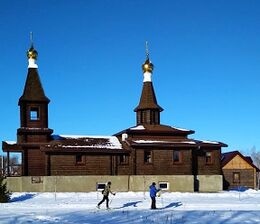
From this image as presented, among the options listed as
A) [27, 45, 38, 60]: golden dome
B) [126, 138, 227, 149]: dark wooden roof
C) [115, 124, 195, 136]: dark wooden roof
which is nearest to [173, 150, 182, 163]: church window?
[126, 138, 227, 149]: dark wooden roof

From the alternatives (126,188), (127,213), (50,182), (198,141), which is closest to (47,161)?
(50,182)

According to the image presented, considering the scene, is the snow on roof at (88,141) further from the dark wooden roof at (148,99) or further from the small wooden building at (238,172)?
the small wooden building at (238,172)

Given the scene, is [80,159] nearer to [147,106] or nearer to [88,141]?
[88,141]

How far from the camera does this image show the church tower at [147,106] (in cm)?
4131

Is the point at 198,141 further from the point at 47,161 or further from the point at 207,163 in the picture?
the point at 47,161

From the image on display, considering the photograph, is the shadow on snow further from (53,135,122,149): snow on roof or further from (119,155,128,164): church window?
(119,155,128,164): church window

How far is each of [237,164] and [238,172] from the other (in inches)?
31.8

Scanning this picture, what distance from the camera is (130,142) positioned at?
37594mm

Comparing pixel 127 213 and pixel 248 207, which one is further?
pixel 248 207

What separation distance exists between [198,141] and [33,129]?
13845mm

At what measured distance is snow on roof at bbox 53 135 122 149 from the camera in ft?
122

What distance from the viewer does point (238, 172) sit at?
47469mm

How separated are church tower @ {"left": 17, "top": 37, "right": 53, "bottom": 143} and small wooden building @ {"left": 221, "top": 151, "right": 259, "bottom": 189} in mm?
19009

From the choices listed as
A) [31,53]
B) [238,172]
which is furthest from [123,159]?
[238,172]
